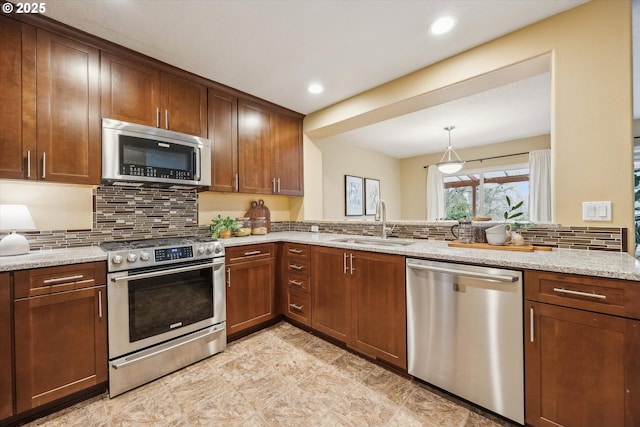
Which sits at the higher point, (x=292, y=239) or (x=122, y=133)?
(x=122, y=133)

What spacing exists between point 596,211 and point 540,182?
11.6 ft

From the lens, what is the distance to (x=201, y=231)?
111 inches

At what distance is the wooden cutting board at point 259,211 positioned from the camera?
3236mm

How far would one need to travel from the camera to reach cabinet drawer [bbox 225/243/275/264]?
2342mm

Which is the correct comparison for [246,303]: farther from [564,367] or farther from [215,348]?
[564,367]

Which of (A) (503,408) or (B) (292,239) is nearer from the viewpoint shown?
(A) (503,408)

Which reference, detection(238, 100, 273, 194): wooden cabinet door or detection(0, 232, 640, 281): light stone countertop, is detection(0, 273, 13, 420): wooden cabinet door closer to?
detection(0, 232, 640, 281): light stone countertop

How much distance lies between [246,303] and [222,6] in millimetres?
2234

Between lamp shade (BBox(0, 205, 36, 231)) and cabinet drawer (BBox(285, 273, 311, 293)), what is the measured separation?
1900 mm

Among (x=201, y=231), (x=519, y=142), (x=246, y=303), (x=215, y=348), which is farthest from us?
(x=519, y=142)

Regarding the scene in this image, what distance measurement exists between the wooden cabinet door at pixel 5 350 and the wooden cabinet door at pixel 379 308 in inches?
79.6

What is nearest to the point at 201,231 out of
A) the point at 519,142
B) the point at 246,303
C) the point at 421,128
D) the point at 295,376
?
the point at 246,303

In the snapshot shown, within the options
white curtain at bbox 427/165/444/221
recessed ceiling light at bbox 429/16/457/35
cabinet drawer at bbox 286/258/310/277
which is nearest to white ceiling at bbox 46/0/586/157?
recessed ceiling light at bbox 429/16/457/35

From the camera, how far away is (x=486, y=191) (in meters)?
5.29
